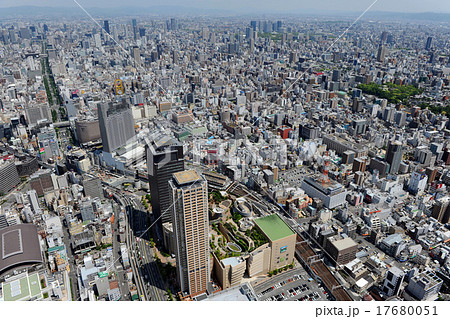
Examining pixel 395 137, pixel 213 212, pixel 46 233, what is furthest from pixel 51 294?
pixel 395 137

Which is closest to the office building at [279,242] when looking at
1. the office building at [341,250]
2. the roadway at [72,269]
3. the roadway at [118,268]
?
the office building at [341,250]

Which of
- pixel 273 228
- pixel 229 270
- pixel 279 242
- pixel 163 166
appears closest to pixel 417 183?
pixel 273 228

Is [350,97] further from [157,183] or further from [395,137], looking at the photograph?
[157,183]

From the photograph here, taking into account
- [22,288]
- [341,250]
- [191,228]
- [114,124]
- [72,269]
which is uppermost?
[191,228]

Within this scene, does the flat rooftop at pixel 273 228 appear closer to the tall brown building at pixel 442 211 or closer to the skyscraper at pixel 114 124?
the tall brown building at pixel 442 211

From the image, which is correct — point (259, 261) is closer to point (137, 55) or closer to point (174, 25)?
point (137, 55)

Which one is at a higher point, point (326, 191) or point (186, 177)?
point (186, 177)
